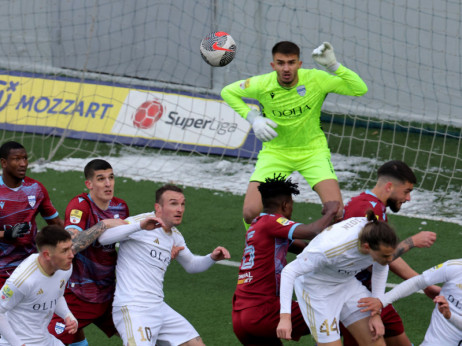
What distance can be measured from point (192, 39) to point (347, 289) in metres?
8.23

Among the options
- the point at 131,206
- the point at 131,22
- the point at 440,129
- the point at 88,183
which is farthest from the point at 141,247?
the point at 131,22

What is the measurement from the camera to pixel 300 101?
8.67 metres

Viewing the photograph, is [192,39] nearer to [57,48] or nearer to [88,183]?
[57,48]

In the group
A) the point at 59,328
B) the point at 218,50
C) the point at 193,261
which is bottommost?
the point at 59,328

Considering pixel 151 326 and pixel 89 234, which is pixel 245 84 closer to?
pixel 89 234

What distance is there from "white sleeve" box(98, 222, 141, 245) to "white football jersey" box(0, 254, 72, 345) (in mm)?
473

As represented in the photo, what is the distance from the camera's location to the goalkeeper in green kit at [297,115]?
8.50m

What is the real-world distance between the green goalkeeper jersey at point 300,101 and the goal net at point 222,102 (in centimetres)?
283

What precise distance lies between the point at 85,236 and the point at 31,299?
695mm

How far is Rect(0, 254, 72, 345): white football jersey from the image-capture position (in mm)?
5895

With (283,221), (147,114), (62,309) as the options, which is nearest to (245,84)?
(283,221)

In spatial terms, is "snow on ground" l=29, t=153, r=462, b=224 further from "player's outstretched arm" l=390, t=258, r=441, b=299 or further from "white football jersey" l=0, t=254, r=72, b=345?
"white football jersey" l=0, t=254, r=72, b=345

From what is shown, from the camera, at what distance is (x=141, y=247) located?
6.61 m

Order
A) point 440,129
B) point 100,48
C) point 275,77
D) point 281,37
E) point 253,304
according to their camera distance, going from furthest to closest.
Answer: point 100,48 < point 281,37 < point 440,129 < point 275,77 < point 253,304
